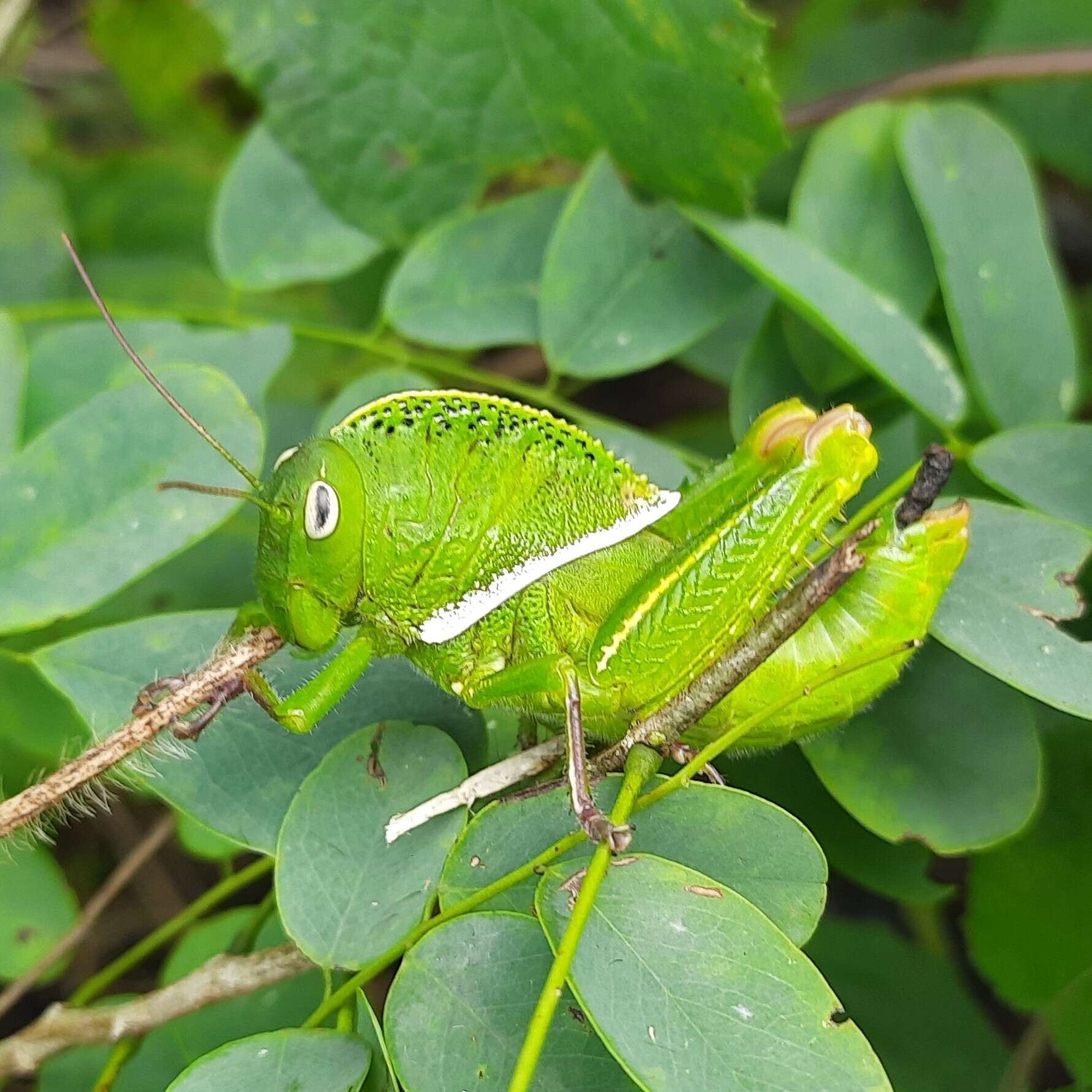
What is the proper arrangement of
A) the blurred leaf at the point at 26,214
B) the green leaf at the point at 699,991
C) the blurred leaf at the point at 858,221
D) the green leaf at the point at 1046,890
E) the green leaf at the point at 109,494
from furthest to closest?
1. the blurred leaf at the point at 26,214
2. the blurred leaf at the point at 858,221
3. the green leaf at the point at 1046,890
4. the green leaf at the point at 109,494
5. the green leaf at the point at 699,991

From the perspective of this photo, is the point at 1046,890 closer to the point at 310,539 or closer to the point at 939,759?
the point at 939,759

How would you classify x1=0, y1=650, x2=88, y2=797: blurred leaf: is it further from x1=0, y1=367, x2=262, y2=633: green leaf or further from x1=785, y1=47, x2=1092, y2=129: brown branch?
x1=785, y1=47, x2=1092, y2=129: brown branch

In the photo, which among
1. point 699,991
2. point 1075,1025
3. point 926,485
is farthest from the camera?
point 1075,1025

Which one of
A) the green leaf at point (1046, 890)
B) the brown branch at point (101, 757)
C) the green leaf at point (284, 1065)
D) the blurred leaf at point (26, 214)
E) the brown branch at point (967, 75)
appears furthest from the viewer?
the blurred leaf at point (26, 214)

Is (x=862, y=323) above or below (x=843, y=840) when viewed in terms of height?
above

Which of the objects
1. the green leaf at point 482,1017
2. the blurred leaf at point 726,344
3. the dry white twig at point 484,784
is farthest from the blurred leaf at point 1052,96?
the green leaf at point 482,1017

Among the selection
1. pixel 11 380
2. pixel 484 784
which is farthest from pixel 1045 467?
pixel 11 380

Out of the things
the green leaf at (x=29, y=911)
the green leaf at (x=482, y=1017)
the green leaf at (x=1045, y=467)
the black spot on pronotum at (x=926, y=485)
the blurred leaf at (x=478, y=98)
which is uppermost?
the blurred leaf at (x=478, y=98)

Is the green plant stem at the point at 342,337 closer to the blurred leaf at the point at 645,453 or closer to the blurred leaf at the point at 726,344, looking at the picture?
the blurred leaf at the point at 645,453
